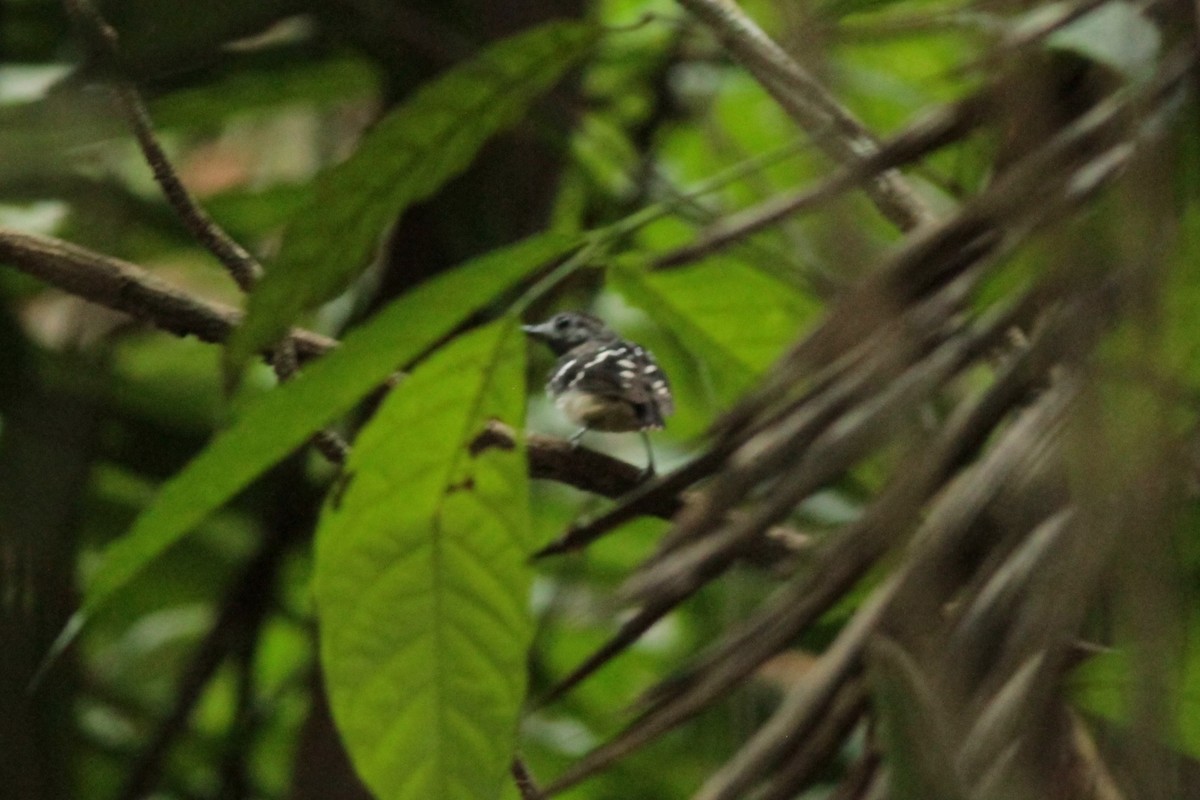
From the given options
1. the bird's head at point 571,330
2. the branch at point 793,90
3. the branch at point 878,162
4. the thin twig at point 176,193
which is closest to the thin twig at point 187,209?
the thin twig at point 176,193

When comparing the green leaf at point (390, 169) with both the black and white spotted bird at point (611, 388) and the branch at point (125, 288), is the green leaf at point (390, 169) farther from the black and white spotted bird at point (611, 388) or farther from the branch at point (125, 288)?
the black and white spotted bird at point (611, 388)

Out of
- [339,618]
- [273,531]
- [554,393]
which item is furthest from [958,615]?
[273,531]

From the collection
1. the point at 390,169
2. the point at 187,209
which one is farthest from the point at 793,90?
the point at 187,209

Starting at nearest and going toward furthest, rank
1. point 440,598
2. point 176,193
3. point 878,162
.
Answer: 1. point 878,162
2. point 440,598
3. point 176,193

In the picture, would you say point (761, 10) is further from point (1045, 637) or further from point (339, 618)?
point (1045, 637)

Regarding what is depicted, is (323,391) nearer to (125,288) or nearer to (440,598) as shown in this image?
(440,598)

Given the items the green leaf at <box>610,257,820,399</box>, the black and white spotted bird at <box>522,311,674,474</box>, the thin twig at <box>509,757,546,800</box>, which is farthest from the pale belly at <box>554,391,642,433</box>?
the thin twig at <box>509,757,546,800</box>

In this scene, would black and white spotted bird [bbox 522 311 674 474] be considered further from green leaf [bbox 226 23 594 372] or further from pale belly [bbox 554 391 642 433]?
green leaf [bbox 226 23 594 372]
